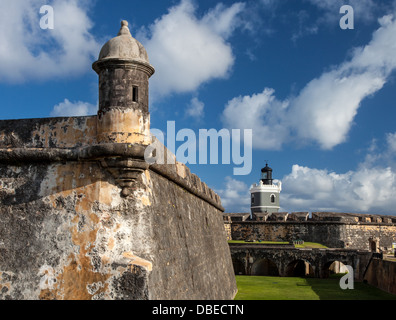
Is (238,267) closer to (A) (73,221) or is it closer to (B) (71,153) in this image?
(A) (73,221)

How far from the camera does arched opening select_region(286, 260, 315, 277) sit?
2875 cm

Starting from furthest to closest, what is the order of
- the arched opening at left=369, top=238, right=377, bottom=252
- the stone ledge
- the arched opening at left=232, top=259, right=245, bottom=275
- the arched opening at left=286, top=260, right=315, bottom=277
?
the arched opening at left=369, top=238, right=377, bottom=252, the arched opening at left=232, top=259, right=245, bottom=275, the arched opening at left=286, top=260, right=315, bottom=277, the stone ledge

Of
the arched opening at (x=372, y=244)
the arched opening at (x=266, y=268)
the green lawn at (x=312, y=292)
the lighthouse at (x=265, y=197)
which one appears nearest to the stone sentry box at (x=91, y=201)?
the green lawn at (x=312, y=292)

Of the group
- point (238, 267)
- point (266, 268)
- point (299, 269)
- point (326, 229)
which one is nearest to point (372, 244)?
point (326, 229)

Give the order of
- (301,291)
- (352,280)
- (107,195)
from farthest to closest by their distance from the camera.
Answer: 1. (352,280)
2. (301,291)
3. (107,195)

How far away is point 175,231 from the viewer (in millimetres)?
7965

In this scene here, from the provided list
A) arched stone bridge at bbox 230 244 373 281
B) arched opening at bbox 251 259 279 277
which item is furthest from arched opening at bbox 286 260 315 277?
arched opening at bbox 251 259 279 277

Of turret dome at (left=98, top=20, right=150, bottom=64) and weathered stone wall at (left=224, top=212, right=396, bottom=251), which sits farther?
weathered stone wall at (left=224, top=212, right=396, bottom=251)

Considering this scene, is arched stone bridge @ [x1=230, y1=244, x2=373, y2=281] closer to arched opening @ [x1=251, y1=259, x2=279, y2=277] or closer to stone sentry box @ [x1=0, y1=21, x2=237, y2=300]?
arched opening @ [x1=251, y1=259, x2=279, y2=277]

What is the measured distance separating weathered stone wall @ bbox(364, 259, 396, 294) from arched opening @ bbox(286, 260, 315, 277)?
208 inches

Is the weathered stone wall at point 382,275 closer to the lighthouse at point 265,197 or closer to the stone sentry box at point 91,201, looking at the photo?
the stone sentry box at point 91,201
